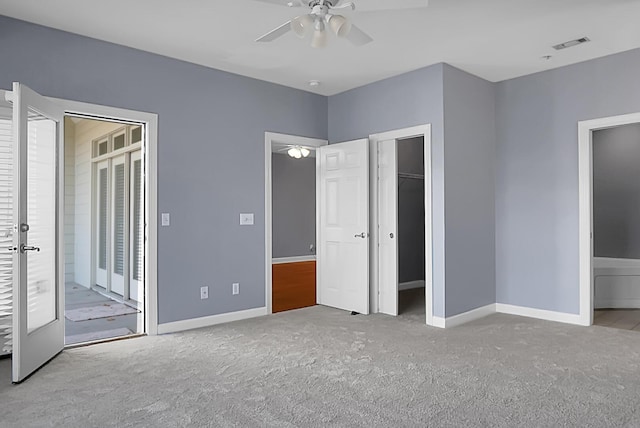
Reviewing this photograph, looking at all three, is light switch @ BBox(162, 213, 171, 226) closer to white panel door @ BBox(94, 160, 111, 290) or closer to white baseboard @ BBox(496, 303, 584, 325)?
white panel door @ BBox(94, 160, 111, 290)

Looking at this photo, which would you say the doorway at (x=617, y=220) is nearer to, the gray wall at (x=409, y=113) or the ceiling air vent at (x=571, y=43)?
the ceiling air vent at (x=571, y=43)

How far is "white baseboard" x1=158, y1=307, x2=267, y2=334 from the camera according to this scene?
13.9ft

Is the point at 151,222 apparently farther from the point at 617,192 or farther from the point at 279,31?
the point at 617,192

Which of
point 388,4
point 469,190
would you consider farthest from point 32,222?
point 469,190

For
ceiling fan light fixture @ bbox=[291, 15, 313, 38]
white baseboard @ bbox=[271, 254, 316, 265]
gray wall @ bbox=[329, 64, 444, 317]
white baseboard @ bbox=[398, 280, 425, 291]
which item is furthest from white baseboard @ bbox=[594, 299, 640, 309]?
white baseboard @ bbox=[271, 254, 316, 265]

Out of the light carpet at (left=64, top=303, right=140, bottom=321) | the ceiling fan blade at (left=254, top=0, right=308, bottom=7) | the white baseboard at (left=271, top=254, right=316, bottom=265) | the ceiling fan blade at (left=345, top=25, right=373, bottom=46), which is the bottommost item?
the light carpet at (left=64, top=303, right=140, bottom=321)

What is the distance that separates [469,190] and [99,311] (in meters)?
4.45

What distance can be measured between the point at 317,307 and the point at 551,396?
3034mm

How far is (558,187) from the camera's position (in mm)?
4664

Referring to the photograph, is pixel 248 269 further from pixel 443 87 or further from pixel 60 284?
pixel 443 87

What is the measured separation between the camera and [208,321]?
178 inches

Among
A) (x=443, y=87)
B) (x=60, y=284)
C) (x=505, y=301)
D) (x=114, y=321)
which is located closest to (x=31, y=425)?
(x=60, y=284)

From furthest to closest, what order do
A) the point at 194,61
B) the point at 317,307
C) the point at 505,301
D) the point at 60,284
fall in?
the point at 317,307 → the point at 505,301 → the point at 194,61 → the point at 60,284

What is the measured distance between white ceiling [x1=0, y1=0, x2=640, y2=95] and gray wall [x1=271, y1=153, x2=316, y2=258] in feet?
13.0
